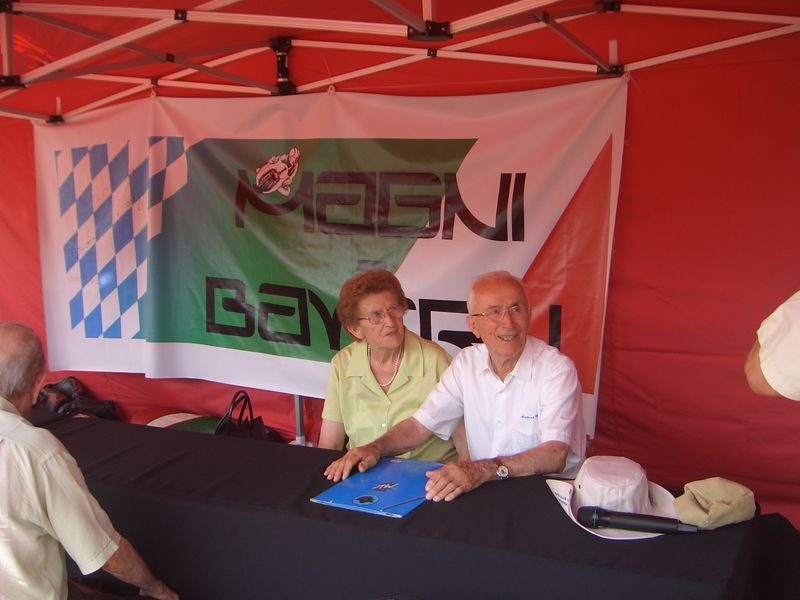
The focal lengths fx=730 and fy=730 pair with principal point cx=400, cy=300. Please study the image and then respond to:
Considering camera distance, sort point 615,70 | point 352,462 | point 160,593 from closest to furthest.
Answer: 1. point 160,593
2. point 352,462
3. point 615,70

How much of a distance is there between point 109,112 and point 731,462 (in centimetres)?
353

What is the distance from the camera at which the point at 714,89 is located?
105 inches

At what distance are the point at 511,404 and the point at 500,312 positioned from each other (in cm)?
25

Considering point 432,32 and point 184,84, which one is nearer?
point 432,32

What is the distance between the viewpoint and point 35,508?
1.32 meters

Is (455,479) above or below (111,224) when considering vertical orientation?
below

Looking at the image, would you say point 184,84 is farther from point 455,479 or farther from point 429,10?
point 455,479

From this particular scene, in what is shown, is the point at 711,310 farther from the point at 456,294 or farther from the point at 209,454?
the point at 209,454

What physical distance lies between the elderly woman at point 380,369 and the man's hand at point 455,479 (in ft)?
1.88

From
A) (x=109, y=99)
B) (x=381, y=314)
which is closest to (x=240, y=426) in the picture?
(x=381, y=314)

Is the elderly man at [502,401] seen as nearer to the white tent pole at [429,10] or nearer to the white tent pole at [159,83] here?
the white tent pole at [429,10]

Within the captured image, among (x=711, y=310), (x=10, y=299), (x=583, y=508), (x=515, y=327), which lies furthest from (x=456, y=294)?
(x=10, y=299)

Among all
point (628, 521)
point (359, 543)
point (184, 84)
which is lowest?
point (359, 543)

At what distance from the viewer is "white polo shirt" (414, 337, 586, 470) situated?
1.86 m
